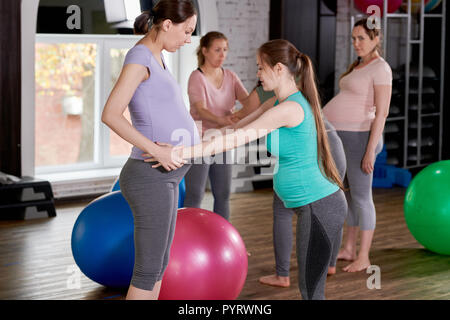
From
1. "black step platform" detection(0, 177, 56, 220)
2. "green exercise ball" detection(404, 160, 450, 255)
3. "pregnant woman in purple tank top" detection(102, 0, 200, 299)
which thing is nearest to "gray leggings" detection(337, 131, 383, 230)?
"green exercise ball" detection(404, 160, 450, 255)

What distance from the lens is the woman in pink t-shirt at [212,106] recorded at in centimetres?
393

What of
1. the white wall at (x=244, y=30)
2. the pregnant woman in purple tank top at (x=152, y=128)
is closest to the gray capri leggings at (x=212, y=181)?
the pregnant woman in purple tank top at (x=152, y=128)

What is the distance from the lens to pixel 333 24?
7262 millimetres

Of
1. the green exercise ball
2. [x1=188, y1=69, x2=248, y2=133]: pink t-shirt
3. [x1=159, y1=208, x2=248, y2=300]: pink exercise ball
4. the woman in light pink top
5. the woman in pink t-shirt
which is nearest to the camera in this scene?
[x1=159, y1=208, x2=248, y2=300]: pink exercise ball

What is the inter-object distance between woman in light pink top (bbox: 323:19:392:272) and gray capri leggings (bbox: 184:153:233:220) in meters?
0.71

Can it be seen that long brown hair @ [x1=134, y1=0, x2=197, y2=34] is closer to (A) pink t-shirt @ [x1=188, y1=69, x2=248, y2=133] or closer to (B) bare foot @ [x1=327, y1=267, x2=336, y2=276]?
(A) pink t-shirt @ [x1=188, y1=69, x2=248, y2=133]

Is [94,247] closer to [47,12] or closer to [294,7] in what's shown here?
[47,12]

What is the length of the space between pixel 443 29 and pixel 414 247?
3585 millimetres

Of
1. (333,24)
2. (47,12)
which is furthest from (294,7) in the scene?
(47,12)

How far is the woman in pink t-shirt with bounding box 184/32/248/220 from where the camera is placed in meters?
3.93

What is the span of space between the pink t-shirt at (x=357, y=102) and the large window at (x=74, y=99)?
2.97 metres

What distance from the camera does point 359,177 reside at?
3928mm

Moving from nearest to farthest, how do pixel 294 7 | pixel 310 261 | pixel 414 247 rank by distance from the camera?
1. pixel 310 261
2. pixel 414 247
3. pixel 294 7

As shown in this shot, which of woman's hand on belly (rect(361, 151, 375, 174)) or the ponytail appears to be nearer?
the ponytail
